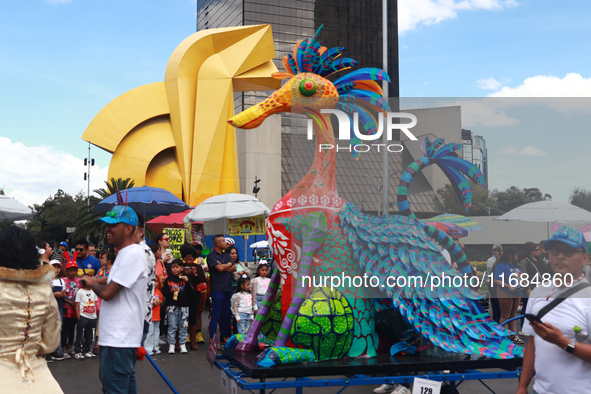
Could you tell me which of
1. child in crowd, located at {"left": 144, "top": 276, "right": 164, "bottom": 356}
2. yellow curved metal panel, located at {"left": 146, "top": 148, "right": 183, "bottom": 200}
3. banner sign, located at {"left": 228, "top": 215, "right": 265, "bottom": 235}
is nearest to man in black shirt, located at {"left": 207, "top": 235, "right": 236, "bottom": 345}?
child in crowd, located at {"left": 144, "top": 276, "right": 164, "bottom": 356}

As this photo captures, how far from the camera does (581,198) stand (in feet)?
11.8

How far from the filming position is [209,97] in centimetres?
3012

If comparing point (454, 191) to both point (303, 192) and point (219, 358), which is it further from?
point (219, 358)

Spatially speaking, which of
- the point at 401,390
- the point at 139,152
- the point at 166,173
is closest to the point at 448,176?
the point at 401,390

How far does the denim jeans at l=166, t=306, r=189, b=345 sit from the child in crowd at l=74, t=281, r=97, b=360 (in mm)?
1152

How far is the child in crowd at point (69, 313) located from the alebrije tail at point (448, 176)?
599cm

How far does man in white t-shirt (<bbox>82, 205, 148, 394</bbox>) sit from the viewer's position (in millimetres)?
3678

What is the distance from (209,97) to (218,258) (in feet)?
74.1

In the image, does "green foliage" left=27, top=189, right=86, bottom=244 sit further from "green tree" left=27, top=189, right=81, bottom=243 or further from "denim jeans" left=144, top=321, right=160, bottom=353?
"denim jeans" left=144, top=321, right=160, bottom=353

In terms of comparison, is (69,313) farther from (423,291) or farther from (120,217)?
(423,291)

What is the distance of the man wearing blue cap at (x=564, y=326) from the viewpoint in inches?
107

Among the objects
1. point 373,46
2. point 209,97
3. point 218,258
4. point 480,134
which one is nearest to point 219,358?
point 480,134

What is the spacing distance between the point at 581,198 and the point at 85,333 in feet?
23.7

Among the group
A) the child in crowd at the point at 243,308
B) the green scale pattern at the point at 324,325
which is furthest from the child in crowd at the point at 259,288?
the green scale pattern at the point at 324,325
